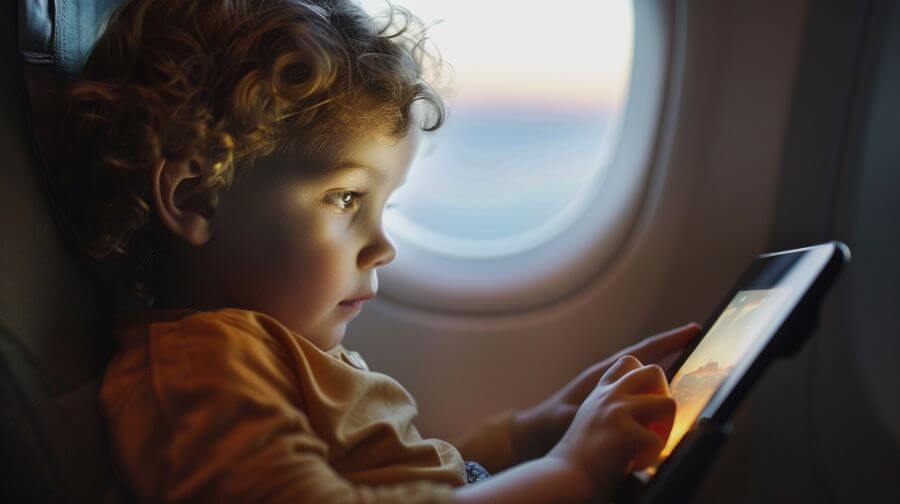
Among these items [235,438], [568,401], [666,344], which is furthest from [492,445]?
[235,438]

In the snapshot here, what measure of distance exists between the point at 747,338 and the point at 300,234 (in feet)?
1.39

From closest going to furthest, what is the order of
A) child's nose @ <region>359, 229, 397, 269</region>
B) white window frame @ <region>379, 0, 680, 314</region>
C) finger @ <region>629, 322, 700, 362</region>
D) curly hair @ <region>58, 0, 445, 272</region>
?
curly hair @ <region>58, 0, 445, 272</region> → child's nose @ <region>359, 229, 397, 269</region> → finger @ <region>629, 322, 700, 362</region> → white window frame @ <region>379, 0, 680, 314</region>

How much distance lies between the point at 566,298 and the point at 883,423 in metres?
0.44

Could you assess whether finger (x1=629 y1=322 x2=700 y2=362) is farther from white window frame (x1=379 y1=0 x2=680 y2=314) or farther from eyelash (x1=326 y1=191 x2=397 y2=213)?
eyelash (x1=326 y1=191 x2=397 y2=213)

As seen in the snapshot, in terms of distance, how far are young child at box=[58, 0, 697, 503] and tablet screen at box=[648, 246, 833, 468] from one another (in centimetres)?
3

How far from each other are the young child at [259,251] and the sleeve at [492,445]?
0.17 meters

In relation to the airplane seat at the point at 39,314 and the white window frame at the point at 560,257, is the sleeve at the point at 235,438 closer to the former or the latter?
the airplane seat at the point at 39,314

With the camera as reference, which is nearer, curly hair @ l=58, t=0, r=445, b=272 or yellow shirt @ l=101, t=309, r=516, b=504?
yellow shirt @ l=101, t=309, r=516, b=504

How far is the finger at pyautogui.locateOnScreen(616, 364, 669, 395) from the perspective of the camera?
67 centimetres

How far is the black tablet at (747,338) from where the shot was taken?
0.56 m

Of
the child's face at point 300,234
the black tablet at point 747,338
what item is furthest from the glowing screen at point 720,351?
the child's face at point 300,234

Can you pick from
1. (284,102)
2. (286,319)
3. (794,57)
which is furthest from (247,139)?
(794,57)

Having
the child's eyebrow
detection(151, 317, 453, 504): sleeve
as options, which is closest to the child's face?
the child's eyebrow

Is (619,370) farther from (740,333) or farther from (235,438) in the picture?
(235,438)
